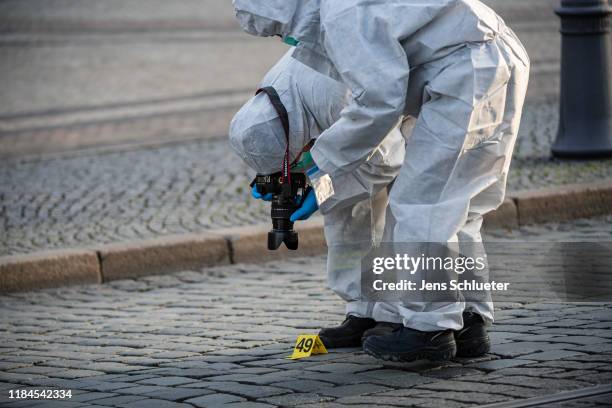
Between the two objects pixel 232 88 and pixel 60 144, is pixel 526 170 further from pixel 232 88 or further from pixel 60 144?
pixel 232 88

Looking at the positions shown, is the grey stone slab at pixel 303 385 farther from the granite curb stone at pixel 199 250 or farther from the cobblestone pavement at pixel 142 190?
the cobblestone pavement at pixel 142 190

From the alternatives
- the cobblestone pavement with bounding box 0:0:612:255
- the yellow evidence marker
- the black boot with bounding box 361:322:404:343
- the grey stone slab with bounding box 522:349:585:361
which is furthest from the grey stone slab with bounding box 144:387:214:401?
the cobblestone pavement with bounding box 0:0:612:255

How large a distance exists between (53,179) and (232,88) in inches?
158

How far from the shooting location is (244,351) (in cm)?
471

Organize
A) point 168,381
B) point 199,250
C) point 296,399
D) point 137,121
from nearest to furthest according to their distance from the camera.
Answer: point 296,399
point 168,381
point 199,250
point 137,121

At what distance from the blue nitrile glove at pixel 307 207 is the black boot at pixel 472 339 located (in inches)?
25.7

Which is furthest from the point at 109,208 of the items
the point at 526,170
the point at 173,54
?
the point at 173,54

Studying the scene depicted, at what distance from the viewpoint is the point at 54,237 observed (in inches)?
271

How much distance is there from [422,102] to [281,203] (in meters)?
0.63

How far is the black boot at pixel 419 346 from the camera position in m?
4.03

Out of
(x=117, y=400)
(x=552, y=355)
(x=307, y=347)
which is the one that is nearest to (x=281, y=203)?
(x=307, y=347)

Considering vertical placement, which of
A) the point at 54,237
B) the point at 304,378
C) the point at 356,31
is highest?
the point at 356,31

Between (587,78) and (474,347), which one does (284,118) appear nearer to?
(474,347)

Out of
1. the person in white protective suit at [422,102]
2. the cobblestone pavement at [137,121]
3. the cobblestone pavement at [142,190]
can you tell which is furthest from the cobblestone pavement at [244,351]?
A: the cobblestone pavement at [137,121]
